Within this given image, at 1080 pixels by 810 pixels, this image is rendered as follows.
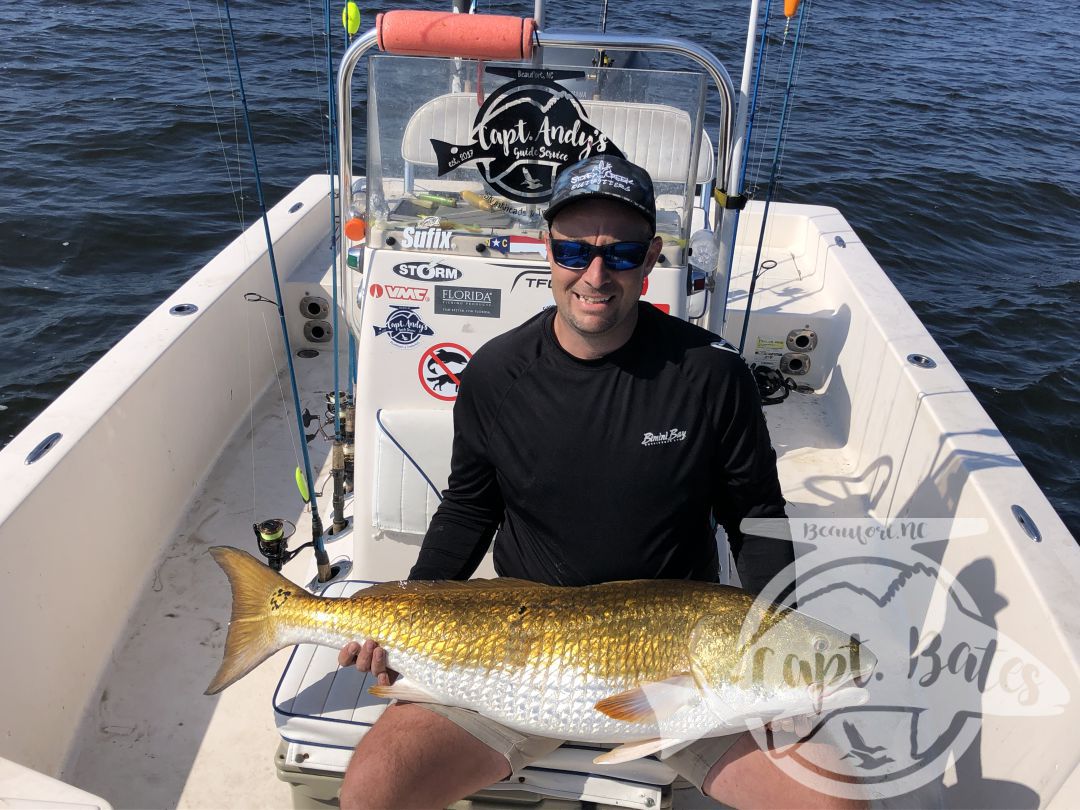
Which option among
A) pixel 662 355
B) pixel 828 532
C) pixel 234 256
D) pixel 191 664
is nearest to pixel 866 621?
→ pixel 828 532

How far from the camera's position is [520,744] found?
91.5 inches

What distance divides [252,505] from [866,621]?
2794mm

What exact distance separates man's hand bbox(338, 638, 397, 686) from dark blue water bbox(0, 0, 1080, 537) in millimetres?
5468

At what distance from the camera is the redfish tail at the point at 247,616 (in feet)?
7.75

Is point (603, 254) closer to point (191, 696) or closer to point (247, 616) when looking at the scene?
point (247, 616)

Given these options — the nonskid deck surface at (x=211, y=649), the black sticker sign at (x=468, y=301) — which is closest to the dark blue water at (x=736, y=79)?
the nonskid deck surface at (x=211, y=649)

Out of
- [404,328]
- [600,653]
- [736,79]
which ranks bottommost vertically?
[736,79]

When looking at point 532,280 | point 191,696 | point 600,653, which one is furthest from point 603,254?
point 191,696

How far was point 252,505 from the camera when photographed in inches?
166

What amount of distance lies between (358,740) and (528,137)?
6.59 ft

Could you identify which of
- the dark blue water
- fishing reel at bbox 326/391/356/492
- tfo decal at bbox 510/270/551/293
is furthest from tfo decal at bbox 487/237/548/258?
the dark blue water

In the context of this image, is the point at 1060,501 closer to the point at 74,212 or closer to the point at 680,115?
the point at 680,115

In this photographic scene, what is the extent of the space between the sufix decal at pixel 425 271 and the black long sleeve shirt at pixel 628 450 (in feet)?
2.22

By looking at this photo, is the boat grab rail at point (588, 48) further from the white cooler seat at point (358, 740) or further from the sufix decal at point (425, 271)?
the white cooler seat at point (358, 740)
